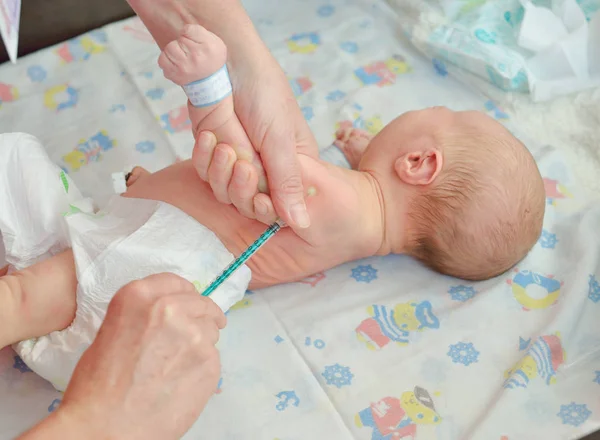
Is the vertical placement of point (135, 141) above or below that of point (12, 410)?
above

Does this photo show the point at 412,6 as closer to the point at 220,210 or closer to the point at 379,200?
the point at 379,200

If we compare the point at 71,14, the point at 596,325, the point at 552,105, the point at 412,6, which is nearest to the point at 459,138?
the point at 596,325

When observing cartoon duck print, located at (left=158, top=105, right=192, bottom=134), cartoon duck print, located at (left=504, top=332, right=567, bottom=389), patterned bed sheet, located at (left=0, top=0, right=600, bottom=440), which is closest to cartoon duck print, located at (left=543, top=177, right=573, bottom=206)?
patterned bed sheet, located at (left=0, top=0, right=600, bottom=440)

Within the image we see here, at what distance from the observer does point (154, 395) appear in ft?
2.48

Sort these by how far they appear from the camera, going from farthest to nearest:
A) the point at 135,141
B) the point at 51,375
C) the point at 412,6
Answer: the point at 412,6
the point at 135,141
the point at 51,375

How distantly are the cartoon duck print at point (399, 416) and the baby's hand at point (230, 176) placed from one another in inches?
16.1

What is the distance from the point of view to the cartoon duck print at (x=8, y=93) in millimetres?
1663

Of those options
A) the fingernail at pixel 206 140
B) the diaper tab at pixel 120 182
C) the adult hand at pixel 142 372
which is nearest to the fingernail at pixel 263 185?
the fingernail at pixel 206 140

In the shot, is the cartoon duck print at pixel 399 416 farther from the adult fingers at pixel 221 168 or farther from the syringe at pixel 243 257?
the adult fingers at pixel 221 168

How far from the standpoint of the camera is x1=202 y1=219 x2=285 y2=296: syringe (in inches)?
39.1

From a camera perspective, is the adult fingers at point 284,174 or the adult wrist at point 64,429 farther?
the adult fingers at point 284,174

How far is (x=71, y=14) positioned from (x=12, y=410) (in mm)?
1138

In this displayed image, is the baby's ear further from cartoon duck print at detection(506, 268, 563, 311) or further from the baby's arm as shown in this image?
the baby's arm

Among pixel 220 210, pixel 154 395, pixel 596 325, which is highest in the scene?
pixel 154 395
